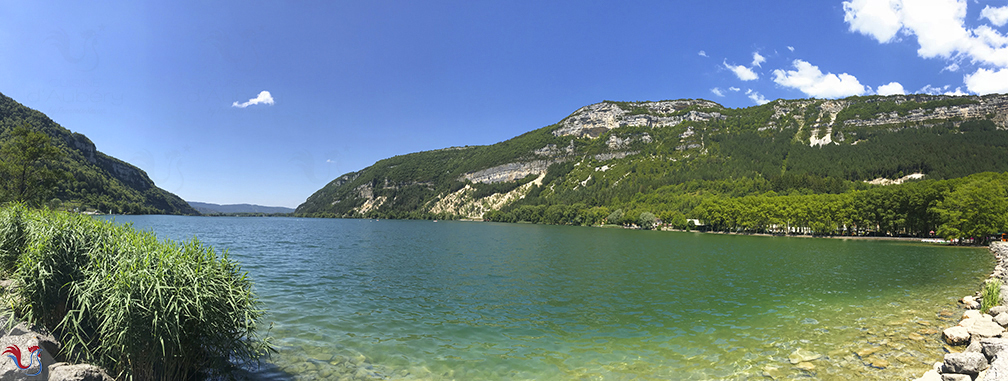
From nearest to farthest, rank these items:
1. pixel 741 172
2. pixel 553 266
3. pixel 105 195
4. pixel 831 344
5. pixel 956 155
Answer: pixel 831 344 < pixel 553 266 < pixel 105 195 < pixel 956 155 < pixel 741 172

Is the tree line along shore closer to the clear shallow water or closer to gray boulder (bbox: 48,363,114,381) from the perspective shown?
the clear shallow water

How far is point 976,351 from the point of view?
9.65 meters

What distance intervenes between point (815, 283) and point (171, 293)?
32.7m

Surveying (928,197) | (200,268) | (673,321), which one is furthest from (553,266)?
(928,197)

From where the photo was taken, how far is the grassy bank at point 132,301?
637 cm

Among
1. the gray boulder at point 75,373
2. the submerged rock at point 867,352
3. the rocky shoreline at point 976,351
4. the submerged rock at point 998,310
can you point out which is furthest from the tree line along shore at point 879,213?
the gray boulder at point 75,373

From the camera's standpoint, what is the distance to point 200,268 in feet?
23.6

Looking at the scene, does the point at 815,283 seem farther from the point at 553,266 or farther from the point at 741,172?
the point at 741,172

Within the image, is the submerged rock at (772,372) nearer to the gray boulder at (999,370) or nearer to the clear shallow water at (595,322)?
the clear shallow water at (595,322)

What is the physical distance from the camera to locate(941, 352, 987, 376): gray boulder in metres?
8.04

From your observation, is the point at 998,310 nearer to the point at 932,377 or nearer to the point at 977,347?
the point at 977,347
